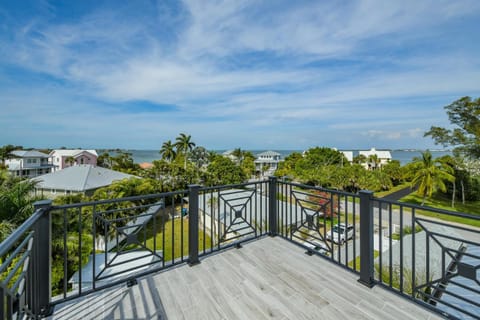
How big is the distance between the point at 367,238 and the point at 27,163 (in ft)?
133

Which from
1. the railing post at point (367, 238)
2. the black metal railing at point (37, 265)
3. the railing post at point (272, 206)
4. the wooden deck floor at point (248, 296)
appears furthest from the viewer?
the railing post at point (272, 206)

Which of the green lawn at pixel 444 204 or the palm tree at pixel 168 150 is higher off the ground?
the palm tree at pixel 168 150

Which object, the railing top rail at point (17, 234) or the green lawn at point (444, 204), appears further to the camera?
the green lawn at point (444, 204)

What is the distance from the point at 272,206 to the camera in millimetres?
3500

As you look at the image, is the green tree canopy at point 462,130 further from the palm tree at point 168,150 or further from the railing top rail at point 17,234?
the palm tree at point 168,150

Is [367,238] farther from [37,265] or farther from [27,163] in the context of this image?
[27,163]

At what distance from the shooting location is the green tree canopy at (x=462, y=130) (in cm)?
1618

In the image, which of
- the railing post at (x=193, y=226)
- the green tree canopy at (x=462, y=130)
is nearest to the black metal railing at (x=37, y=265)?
the railing post at (x=193, y=226)

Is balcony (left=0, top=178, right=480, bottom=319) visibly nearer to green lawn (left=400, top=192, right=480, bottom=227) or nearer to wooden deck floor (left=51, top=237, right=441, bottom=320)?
wooden deck floor (left=51, top=237, right=441, bottom=320)

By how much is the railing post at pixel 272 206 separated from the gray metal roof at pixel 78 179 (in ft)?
48.6

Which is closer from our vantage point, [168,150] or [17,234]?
[17,234]

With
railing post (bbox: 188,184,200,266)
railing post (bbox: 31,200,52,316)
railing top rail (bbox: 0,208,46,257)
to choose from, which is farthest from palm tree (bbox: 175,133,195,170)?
railing top rail (bbox: 0,208,46,257)

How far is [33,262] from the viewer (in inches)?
63.7

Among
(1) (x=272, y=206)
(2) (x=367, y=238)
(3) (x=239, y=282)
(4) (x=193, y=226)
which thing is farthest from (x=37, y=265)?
(2) (x=367, y=238)
